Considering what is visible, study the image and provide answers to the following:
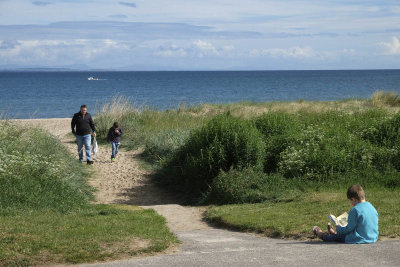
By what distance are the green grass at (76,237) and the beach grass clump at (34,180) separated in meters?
0.84

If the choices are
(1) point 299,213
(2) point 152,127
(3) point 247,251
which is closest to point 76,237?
(3) point 247,251

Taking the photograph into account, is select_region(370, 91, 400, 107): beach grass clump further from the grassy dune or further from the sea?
the grassy dune

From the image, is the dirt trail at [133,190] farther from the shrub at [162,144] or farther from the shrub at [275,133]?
the shrub at [275,133]

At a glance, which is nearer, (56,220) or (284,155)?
(56,220)

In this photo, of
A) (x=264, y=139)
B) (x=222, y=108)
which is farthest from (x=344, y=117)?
(x=222, y=108)

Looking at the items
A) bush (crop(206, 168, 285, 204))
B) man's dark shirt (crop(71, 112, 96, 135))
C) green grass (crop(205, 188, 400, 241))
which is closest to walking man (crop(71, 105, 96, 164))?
man's dark shirt (crop(71, 112, 96, 135))

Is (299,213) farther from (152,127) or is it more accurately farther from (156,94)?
(156,94)

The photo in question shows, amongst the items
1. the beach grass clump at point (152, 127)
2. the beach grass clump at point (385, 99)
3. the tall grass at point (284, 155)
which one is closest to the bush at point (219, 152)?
the tall grass at point (284, 155)

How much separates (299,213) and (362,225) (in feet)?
8.70

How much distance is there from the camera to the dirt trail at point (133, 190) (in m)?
11.5

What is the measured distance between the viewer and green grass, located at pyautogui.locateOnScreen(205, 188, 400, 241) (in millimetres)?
8945

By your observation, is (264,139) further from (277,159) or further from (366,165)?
(366,165)

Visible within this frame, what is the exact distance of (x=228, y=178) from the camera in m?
13.2

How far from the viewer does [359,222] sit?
7602 mm
